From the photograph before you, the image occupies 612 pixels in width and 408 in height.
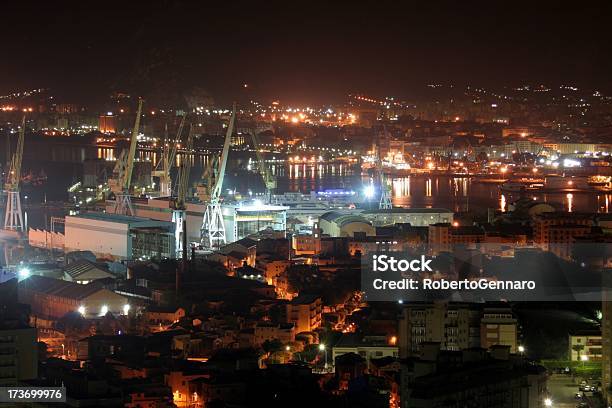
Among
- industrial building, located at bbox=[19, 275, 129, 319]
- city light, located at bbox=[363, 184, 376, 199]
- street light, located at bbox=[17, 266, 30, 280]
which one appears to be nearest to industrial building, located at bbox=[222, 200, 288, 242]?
street light, located at bbox=[17, 266, 30, 280]

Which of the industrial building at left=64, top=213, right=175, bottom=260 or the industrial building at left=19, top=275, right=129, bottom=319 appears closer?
the industrial building at left=19, top=275, right=129, bottom=319

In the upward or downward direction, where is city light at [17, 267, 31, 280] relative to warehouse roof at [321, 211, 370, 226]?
downward

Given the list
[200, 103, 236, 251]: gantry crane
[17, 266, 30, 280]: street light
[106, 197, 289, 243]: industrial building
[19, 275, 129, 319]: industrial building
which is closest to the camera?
[19, 275, 129, 319]: industrial building

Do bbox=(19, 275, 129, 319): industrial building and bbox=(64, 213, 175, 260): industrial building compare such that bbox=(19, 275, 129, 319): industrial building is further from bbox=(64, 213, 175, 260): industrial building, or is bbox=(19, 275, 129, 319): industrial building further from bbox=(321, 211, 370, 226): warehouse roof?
bbox=(321, 211, 370, 226): warehouse roof

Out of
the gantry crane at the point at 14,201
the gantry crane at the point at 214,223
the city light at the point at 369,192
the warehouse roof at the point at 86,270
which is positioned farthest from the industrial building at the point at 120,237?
the city light at the point at 369,192

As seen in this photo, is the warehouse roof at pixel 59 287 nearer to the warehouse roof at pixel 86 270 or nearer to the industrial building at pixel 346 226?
the warehouse roof at pixel 86 270

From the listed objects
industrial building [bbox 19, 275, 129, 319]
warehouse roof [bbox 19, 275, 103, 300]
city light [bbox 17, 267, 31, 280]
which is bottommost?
industrial building [bbox 19, 275, 129, 319]

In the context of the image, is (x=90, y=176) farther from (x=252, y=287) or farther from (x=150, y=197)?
(x=252, y=287)
